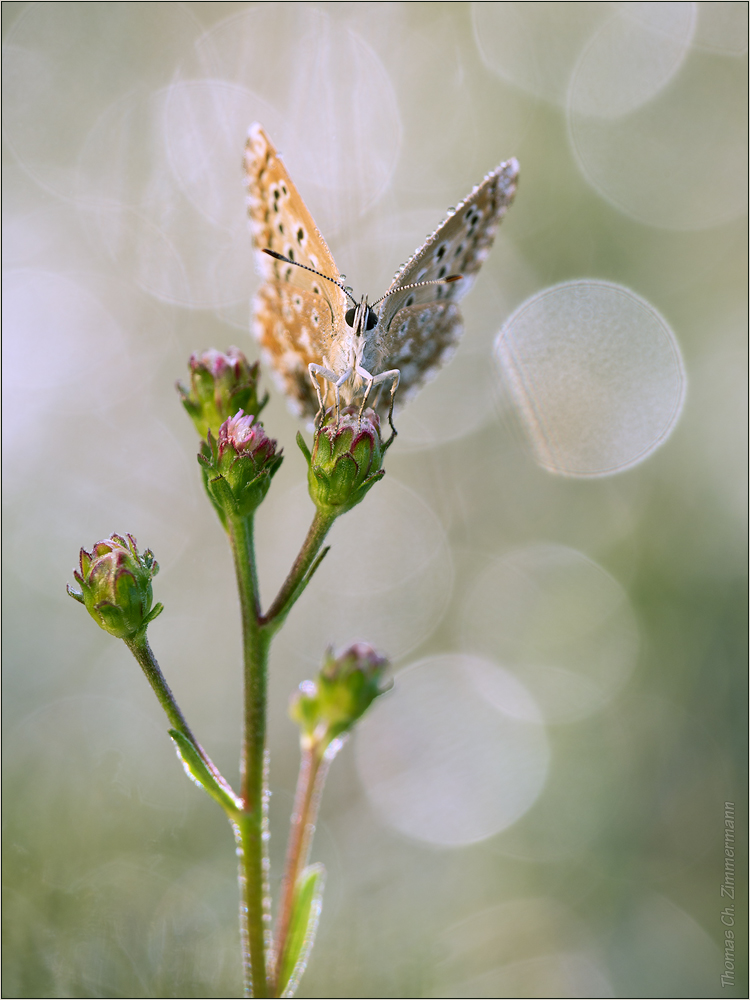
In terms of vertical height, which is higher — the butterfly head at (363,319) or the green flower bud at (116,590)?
the butterfly head at (363,319)

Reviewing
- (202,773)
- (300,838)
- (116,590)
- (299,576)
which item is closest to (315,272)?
(299,576)

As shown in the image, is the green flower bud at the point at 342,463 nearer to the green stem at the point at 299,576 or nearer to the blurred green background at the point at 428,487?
the green stem at the point at 299,576

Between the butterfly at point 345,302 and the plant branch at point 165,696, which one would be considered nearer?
the plant branch at point 165,696

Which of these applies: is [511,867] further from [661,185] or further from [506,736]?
[661,185]

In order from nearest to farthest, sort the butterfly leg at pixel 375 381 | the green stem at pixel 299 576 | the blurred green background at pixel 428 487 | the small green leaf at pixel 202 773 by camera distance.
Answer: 1. the small green leaf at pixel 202 773
2. the green stem at pixel 299 576
3. the butterfly leg at pixel 375 381
4. the blurred green background at pixel 428 487

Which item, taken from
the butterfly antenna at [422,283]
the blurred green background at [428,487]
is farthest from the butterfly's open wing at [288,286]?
the blurred green background at [428,487]

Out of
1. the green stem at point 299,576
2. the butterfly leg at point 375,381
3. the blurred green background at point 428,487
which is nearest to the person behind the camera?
the green stem at point 299,576

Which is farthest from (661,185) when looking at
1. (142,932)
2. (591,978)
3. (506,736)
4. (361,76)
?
(142,932)
